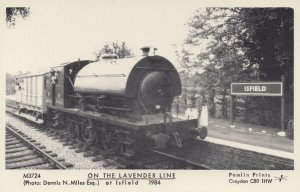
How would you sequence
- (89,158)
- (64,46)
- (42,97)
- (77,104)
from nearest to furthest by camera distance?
(89,158) → (64,46) → (77,104) → (42,97)

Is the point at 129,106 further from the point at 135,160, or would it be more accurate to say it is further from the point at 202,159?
the point at 202,159

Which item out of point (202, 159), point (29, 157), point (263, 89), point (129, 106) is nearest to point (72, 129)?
point (29, 157)

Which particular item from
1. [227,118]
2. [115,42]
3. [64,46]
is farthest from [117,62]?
[115,42]

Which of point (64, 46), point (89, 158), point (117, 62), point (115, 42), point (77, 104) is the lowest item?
point (89, 158)

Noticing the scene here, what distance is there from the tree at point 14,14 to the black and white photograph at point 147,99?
0.03 m

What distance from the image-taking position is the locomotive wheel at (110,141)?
21.4 ft

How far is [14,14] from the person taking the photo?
6.50 meters

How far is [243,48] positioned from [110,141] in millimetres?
4770

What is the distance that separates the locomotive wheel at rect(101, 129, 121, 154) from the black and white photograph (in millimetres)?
25

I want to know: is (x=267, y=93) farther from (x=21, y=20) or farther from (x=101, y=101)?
(x=21, y=20)

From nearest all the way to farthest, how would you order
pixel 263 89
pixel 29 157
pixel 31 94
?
pixel 29 157
pixel 263 89
pixel 31 94

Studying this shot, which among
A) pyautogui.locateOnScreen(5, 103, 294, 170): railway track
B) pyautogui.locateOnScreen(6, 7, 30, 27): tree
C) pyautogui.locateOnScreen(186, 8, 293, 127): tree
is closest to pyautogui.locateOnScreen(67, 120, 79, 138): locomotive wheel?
pyautogui.locateOnScreen(5, 103, 294, 170): railway track

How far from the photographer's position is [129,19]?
6.02m

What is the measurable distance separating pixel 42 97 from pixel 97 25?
482cm
